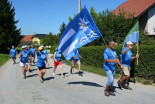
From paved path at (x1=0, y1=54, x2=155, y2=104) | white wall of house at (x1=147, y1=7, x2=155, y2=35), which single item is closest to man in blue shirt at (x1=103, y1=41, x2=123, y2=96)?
paved path at (x1=0, y1=54, x2=155, y2=104)

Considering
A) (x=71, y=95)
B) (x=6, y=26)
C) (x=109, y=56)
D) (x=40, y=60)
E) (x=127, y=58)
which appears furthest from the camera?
(x=6, y=26)

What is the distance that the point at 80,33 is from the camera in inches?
269

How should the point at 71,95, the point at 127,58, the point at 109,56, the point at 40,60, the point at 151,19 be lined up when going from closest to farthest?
the point at 109,56
the point at 71,95
the point at 127,58
the point at 40,60
the point at 151,19

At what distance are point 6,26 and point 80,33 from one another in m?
34.8

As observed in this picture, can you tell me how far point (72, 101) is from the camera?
5.45 metres

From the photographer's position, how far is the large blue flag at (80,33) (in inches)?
264

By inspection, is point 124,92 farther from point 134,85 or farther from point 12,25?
point 12,25

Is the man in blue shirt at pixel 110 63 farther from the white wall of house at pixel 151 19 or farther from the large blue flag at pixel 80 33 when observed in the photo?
the white wall of house at pixel 151 19

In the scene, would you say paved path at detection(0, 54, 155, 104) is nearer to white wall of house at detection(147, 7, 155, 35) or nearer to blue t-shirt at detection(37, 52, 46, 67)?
blue t-shirt at detection(37, 52, 46, 67)

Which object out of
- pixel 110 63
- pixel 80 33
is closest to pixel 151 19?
pixel 80 33

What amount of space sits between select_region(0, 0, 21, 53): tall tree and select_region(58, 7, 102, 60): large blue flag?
32.2 metres

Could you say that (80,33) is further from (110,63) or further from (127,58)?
(127,58)

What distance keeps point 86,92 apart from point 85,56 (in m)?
8.86

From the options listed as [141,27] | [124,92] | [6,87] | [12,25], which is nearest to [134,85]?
[124,92]
